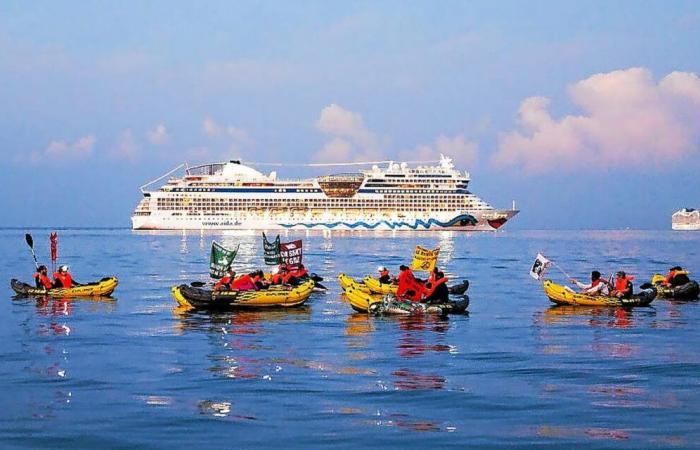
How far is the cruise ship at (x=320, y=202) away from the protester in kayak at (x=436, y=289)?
12101 cm

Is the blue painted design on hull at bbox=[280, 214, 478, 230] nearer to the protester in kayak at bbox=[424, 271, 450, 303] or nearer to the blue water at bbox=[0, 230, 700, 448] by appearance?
the blue water at bbox=[0, 230, 700, 448]

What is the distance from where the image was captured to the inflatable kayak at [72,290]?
110 ft

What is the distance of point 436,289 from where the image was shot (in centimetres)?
2767

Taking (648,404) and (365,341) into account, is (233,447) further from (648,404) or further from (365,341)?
(365,341)

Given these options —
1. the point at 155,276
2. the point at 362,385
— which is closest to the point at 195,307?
the point at 362,385

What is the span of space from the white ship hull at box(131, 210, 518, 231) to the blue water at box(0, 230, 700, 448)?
385 ft

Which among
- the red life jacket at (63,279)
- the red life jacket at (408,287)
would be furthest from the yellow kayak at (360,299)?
the red life jacket at (63,279)

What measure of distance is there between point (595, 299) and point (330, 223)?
12185 cm

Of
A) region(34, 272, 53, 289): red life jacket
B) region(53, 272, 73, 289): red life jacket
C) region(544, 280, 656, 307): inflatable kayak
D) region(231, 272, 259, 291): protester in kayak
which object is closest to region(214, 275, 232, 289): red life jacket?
region(231, 272, 259, 291): protester in kayak

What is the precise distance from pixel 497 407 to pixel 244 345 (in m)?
8.31

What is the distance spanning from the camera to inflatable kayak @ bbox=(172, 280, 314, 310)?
28.5m

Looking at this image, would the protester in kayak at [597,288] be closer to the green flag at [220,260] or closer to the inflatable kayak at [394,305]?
the inflatable kayak at [394,305]

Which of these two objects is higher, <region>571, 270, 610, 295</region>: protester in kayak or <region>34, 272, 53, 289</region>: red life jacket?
<region>34, 272, 53, 289</region>: red life jacket

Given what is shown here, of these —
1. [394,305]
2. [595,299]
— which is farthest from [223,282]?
[595,299]
